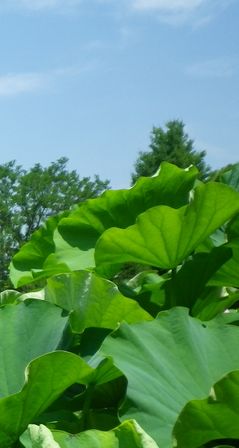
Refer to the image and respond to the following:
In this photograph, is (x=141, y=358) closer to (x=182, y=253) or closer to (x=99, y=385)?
(x=99, y=385)

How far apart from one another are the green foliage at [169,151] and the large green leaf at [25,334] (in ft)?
93.8

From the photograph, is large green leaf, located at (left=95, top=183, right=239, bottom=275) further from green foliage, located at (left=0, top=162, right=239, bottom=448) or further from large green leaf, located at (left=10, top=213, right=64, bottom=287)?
large green leaf, located at (left=10, top=213, right=64, bottom=287)

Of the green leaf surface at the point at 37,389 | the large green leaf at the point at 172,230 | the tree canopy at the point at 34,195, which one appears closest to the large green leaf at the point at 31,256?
the large green leaf at the point at 172,230

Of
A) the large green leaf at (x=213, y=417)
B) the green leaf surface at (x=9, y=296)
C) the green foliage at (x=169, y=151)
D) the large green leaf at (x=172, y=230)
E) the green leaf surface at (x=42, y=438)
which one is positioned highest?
the green foliage at (x=169, y=151)

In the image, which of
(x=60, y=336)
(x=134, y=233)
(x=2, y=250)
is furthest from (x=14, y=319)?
(x=2, y=250)

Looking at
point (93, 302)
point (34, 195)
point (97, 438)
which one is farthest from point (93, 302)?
point (34, 195)

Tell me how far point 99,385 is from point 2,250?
2772cm

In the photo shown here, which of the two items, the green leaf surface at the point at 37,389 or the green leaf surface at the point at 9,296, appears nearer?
the green leaf surface at the point at 37,389

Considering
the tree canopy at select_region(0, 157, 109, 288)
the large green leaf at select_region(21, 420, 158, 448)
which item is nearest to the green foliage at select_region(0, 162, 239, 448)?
the large green leaf at select_region(21, 420, 158, 448)

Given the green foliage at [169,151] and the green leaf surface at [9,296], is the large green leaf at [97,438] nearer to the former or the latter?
the green leaf surface at [9,296]

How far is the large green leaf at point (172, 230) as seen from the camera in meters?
0.77

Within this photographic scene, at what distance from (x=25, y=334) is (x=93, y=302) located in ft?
0.21

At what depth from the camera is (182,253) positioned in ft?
2.67

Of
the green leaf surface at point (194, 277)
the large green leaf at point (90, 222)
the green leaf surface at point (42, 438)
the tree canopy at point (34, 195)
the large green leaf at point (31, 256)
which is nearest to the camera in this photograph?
the green leaf surface at point (42, 438)
